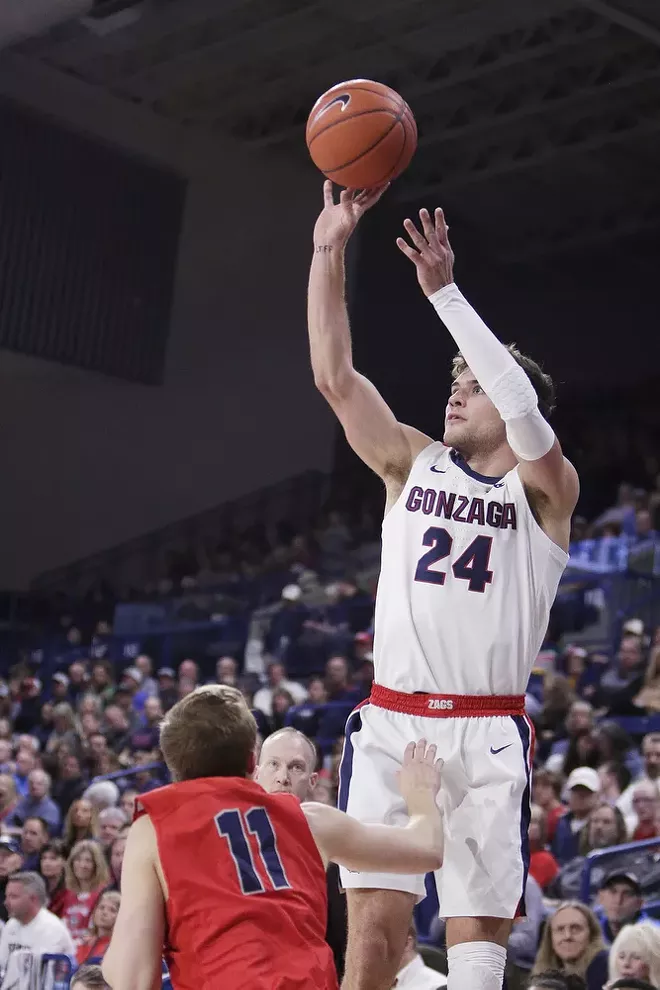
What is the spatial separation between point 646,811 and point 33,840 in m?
4.26

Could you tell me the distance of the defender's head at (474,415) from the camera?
4090mm

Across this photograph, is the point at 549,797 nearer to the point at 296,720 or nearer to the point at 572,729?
the point at 572,729

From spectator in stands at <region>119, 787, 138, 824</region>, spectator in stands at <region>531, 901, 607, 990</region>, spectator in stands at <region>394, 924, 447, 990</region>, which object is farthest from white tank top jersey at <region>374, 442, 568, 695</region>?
spectator in stands at <region>119, 787, 138, 824</region>

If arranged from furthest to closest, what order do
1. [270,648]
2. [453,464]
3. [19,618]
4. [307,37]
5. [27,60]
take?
[19,618] → [27,60] → [307,37] → [270,648] → [453,464]

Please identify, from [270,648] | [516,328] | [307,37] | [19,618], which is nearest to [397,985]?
[270,648]

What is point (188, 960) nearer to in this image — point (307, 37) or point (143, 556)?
point (307, 37)

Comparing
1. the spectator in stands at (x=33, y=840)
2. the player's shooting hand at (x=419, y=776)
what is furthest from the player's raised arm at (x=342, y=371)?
the spectator in stands at (x=33, y=840)

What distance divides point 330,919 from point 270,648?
10.3m

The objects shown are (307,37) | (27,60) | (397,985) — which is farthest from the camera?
(27,60)

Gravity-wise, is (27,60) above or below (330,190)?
above

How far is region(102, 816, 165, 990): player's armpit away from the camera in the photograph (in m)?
2.75

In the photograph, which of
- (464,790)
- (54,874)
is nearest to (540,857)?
(54,874)

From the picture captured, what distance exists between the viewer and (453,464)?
4.04m

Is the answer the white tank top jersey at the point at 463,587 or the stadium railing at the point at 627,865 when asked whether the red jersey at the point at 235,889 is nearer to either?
the white tank top jersey at the point at 463,587
